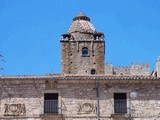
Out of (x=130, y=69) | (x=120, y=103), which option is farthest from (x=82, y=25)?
(x=120, y=103)

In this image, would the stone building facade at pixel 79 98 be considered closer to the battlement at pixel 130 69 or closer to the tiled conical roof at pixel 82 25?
the battlement at pixel 130 69

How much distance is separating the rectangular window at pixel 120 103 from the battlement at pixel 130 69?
2177 centimetres

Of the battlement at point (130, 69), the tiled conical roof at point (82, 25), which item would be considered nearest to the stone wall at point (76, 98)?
the battlement at point (130, 69)

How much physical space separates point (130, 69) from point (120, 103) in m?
23.9

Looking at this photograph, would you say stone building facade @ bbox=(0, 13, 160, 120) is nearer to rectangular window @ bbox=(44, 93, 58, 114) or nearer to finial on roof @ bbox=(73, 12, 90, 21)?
rectangular window @ bbox=(44, 93, 58, 114)

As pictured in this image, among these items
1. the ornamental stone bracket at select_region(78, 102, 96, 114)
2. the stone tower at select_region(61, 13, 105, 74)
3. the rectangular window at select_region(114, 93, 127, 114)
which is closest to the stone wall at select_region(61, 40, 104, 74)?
the stone tower at select_region(61, 13, 105, 74)

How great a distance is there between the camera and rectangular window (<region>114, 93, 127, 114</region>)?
97.0 ft

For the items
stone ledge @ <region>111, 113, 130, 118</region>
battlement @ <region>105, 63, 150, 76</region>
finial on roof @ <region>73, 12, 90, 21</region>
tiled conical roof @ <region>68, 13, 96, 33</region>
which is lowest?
stone ledge @ <region>111, 113, 130, 118</region>

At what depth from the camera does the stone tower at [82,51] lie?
52.9 metres

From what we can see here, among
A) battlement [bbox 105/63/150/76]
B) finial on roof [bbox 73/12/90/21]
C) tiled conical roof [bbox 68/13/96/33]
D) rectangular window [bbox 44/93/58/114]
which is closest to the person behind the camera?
rectangular window [bbox 44/93/58/114]

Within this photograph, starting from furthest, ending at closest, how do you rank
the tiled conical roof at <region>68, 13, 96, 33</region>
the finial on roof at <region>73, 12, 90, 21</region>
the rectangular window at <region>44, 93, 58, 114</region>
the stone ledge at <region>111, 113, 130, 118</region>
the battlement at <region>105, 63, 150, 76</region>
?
the finial on roof at <region>73, 12, 90, 21</region> < the tiled conical roof at <region>68, 13, 96, 33</region> < the battlement at <region>105, 63, 150, 76</region> < the rectangular window at <region>44, 93, 58, 114</region> < the stone ledge at <region>111, 113, 130, 118</region>

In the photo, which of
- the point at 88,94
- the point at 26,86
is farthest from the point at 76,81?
the point at 26,86

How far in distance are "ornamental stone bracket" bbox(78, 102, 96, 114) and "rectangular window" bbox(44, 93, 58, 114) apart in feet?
4.59

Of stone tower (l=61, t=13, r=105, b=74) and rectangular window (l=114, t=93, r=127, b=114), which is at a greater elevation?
stone tower (l=61, t=13, r=105, b=74)
